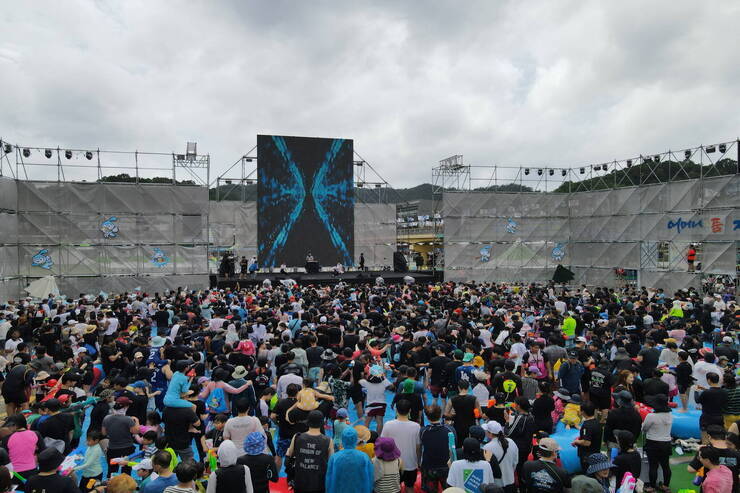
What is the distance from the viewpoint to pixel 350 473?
4.48m

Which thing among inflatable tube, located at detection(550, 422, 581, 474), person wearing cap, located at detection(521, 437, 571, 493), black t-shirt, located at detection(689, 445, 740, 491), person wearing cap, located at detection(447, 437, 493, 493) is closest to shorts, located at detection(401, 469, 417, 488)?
person wearing cap, located at detection(447, 437, 493, 493)

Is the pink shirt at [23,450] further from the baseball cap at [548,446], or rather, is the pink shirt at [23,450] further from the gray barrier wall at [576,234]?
the gray barrier wall at [576,234]

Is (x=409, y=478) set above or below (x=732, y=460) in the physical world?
below

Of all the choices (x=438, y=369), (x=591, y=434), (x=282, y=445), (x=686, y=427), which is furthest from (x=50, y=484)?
(x=686, y=427)

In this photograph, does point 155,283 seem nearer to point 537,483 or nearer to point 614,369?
point 614,369

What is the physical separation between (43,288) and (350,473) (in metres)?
20.9

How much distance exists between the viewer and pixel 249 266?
28922 mm

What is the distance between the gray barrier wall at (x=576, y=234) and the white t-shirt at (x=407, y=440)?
2201 centimetres

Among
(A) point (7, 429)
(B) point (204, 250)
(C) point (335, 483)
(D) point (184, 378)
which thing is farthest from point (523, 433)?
(B) point (204, 250)

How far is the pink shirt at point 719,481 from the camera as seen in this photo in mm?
4613

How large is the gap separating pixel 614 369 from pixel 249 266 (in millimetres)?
22988

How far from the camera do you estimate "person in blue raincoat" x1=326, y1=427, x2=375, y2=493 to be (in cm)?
448

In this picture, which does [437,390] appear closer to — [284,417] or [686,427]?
[284,417]

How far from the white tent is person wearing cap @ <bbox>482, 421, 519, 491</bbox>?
2061 cm
